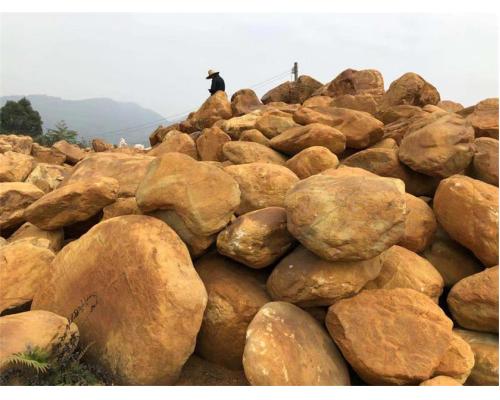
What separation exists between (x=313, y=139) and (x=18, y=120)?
1475 inches

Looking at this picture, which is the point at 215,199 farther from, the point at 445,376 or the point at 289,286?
the point at 445,376

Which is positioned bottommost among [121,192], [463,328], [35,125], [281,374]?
[35,125]

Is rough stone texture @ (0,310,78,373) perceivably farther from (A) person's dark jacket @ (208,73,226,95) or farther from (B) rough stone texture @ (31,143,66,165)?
(A) person's dark jacket @ (208,73,226,95)

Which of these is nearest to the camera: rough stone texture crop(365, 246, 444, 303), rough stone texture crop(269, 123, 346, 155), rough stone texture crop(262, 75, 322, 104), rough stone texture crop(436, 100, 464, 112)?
rough stone texture crop(365, 246, 444, 303)

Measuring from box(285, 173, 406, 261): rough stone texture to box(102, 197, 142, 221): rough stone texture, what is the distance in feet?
6.61

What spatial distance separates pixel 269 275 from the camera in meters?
3.93

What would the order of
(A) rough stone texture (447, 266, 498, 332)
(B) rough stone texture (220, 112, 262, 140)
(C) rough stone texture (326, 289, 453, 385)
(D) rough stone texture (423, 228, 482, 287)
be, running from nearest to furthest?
(C) rough stone texture (326, 289, 453, 385)
(A) rough stone texture (447, 266, 498, 332)
(D) rough stone texture (423, 228, 482, 287)
(B) rough stone texture (220, 112, 262, 140)

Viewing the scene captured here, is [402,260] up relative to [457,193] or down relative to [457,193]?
down

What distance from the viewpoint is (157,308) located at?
3139 millimetres

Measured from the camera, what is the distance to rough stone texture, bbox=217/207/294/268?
358cm

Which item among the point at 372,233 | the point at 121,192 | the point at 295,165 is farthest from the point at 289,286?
the point at 121,192

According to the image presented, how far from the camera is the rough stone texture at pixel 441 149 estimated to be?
4719 millimetres

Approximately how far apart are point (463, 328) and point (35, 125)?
4004cm

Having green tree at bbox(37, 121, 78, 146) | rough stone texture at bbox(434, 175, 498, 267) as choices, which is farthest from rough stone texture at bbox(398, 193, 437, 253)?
green tree at bbox(37, 121, 78, 146)
